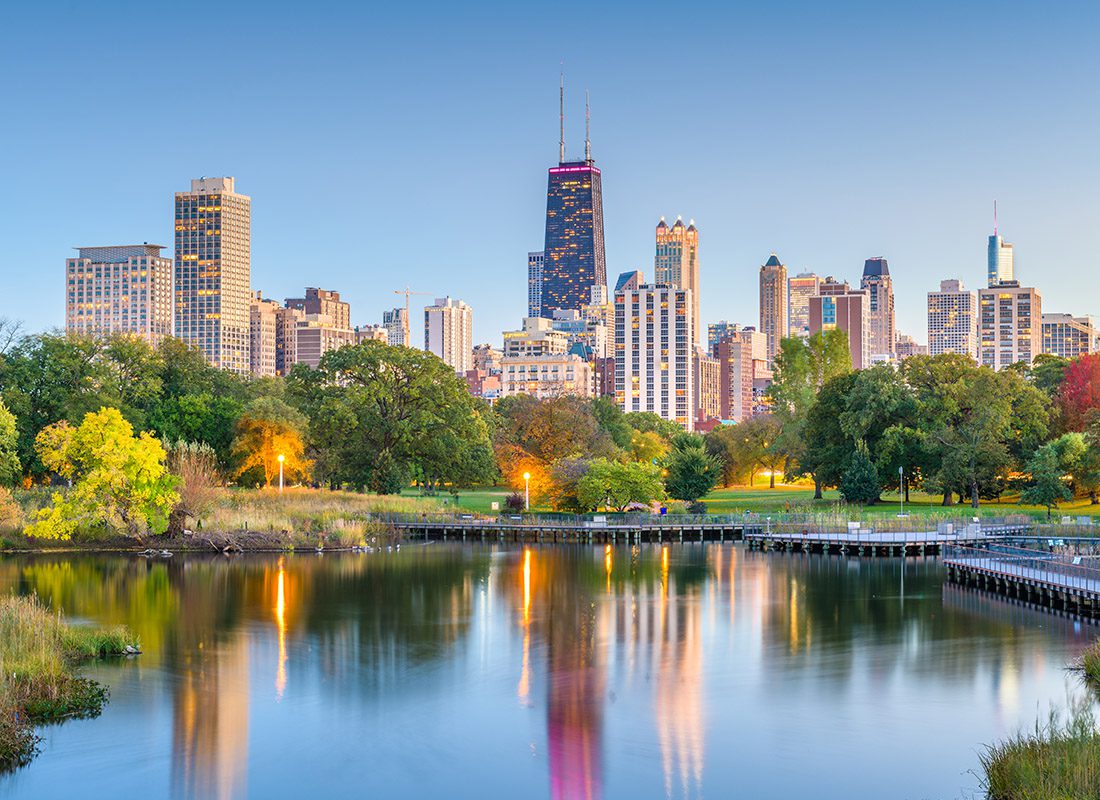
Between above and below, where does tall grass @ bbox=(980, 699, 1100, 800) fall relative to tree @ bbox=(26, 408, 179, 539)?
below

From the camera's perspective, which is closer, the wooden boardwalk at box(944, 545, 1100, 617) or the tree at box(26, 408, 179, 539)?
the wooden boardwalk at box(944, 545, 1100, 617)

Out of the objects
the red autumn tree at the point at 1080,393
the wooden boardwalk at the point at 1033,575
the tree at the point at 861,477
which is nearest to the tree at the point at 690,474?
the tree at the point at 861,477

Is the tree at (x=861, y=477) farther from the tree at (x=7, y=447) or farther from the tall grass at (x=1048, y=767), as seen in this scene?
the tall grass at (x=1048, y=767)

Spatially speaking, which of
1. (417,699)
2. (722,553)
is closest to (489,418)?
(722,553)

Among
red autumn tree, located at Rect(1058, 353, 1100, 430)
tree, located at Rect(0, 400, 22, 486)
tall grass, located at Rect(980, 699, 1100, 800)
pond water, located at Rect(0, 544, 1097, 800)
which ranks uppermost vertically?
red autumn tree, located at Rect(1058, 353, 1100, 430)

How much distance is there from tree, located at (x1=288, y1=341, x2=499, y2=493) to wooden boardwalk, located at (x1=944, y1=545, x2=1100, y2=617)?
121 ft

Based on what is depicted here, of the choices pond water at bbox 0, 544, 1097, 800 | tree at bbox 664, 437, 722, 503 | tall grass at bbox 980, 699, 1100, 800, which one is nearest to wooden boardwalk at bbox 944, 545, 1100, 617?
pond water at bbox 0, 544, 1097, 800

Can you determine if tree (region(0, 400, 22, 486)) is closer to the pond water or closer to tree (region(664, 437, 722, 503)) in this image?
the pond water

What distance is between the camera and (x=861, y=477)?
268ft

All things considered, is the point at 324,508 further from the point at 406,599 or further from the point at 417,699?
the point at 417,699

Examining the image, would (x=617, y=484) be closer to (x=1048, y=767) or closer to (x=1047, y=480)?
(x=1047, y=480)

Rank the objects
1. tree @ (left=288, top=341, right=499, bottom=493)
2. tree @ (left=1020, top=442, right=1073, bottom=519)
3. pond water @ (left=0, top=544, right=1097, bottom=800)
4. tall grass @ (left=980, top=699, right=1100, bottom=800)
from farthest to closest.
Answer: tree @ (left=288, top=341, right=499, bottom=493) → tree @ (left=1020, top=442, right=1073, bottom=519) → pond water @ (left=0, top=544, right=1097, bottom=800) → tall grass @ (left=980, top=699, right=1100, bottom=800)

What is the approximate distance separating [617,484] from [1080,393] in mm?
38524

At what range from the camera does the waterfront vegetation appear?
81.6ft
